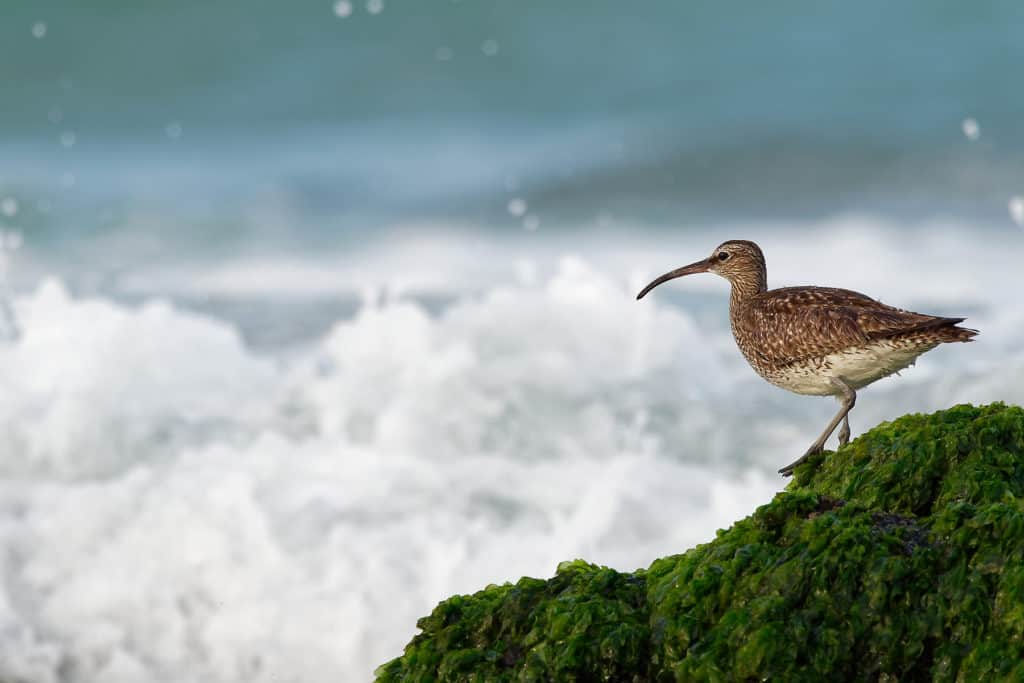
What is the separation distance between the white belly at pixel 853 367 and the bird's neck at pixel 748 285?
165cm

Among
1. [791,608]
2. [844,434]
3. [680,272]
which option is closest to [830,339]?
[844,434]

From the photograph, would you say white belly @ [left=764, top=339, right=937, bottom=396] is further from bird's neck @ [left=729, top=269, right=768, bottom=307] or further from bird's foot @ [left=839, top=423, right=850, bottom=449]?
bird's neck @ [left=729, top=269, right=768, bottom=307]

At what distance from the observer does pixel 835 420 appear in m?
12.3

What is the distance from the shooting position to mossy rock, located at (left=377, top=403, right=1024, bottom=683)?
8.04m

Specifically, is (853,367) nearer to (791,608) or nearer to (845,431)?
(845,431)

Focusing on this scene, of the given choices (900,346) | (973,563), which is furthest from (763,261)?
(973,563)

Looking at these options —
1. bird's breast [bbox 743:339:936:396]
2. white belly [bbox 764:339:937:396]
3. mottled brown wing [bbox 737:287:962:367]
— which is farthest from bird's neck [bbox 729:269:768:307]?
white belly [bbox 764:339:937:396]

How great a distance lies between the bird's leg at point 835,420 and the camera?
11.5 m

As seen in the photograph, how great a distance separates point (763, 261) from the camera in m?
15.0

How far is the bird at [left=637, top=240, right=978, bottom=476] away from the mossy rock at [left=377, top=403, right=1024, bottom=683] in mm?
2708

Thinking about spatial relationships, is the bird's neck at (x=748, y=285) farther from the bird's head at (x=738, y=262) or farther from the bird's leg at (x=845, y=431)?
the bird's leg at (x=845, y=431)

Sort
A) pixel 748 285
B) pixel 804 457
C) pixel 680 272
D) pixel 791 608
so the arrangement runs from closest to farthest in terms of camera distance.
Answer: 1. pixel 791 608
2. pixel 804 457
3. pixel 748 285
4. pixel 680 272

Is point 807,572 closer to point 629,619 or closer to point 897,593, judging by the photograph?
point 897,593

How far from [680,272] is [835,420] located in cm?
409
